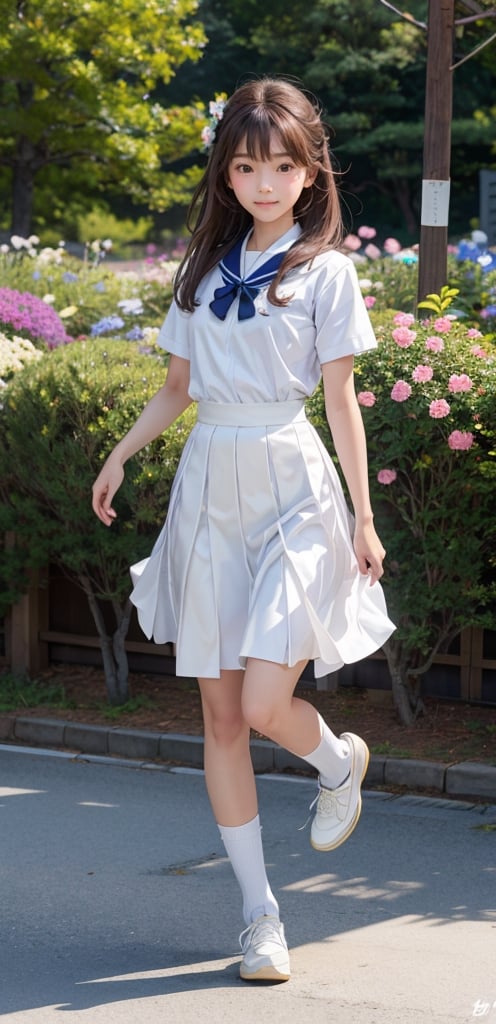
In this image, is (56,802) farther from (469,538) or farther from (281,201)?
(281,201)

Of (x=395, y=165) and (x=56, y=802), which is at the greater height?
(x=395, y=165)

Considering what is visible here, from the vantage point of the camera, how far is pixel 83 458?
255 inches

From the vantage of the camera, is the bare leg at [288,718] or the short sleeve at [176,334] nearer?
the bare leg at [288,718]

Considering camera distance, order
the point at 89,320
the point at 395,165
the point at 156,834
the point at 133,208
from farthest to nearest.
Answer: the point at 133,208, the point at 395,165, the point at 89,320, the point at 156,834

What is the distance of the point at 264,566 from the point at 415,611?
2487mm

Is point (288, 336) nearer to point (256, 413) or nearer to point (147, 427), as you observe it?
point (256, 413)

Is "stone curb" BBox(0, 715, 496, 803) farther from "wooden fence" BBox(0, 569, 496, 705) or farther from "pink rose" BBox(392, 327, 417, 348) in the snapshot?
"pink rose" BBox(392, 327, 417, 348)

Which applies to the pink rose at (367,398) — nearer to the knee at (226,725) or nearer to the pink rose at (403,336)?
the pink rose at (403,336)

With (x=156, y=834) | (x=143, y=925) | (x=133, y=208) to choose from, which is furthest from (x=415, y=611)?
(x=133, y=208)

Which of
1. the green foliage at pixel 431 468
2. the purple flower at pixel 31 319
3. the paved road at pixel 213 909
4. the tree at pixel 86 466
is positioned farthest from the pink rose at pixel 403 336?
the purple flower at pixel 31 319

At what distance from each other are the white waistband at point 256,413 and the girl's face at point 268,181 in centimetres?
46

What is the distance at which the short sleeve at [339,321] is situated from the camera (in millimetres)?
3533

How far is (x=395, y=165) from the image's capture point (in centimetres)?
3962

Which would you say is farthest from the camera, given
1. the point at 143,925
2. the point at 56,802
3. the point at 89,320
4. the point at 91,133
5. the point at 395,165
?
the point at 395,165
